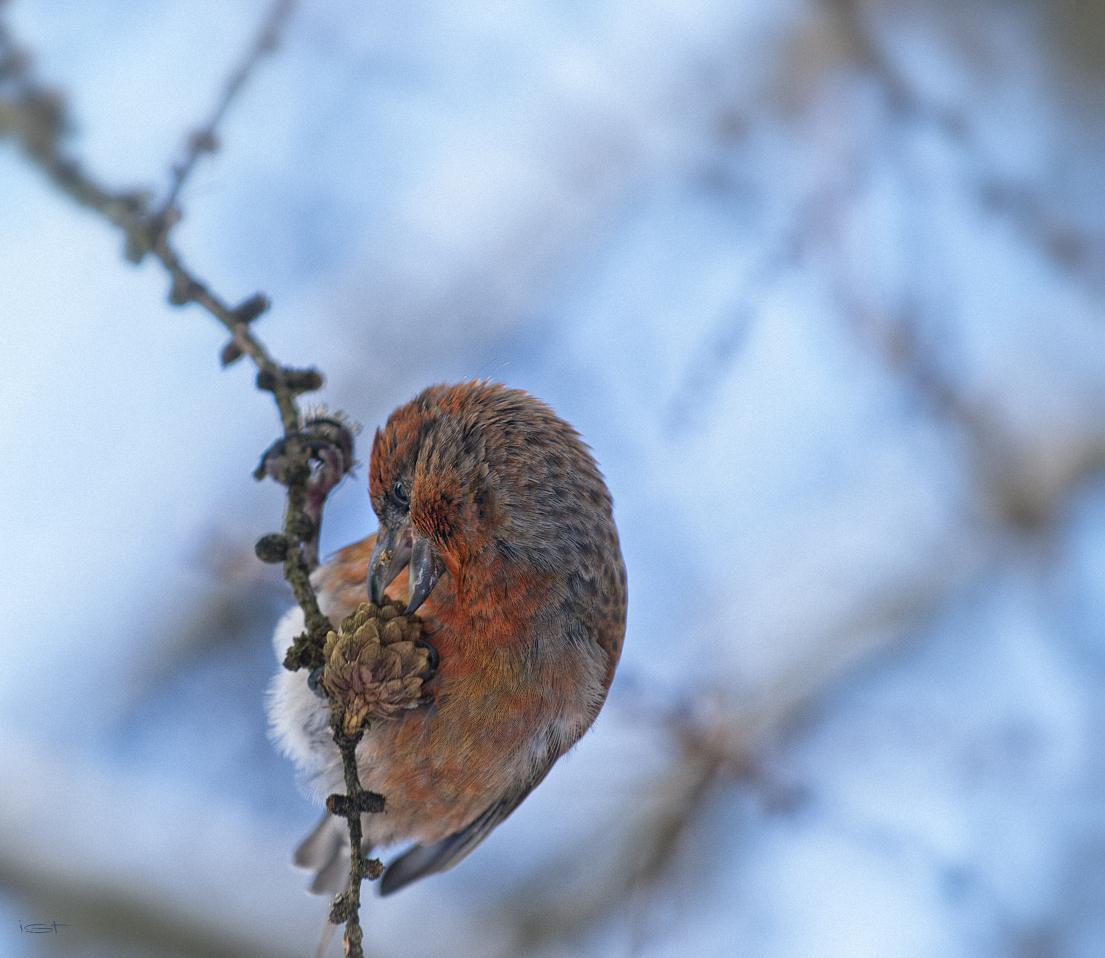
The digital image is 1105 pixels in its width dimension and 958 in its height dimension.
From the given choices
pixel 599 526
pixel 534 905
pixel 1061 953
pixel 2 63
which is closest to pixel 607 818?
pixel 534 905

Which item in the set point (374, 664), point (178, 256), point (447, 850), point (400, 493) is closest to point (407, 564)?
point (400, 493)

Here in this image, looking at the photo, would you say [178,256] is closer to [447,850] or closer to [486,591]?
[486,591]

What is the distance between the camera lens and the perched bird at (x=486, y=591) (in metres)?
2.03

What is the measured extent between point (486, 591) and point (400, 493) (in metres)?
0.31

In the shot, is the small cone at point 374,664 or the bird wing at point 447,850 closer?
the small cone at point 374,664

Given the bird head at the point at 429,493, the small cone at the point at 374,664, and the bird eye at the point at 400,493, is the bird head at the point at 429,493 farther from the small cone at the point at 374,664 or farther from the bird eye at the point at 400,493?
the small cone at the point at 374,664

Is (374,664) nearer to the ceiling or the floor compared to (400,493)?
nearer to the floor

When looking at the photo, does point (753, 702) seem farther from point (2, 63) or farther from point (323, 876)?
point (2, 63)

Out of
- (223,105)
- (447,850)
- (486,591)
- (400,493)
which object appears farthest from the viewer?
(447,850)

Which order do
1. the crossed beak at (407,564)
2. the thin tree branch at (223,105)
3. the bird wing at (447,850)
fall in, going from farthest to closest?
the bird wing at (447,850) → the crossed beak at (407,564) → the thin tree branch at (223,105)

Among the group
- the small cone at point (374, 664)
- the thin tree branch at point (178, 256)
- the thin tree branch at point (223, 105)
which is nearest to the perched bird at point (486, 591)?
the small cone at point (374, 664)

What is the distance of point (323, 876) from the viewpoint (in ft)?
10.1

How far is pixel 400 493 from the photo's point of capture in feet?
7.07

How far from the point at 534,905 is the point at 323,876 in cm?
170
